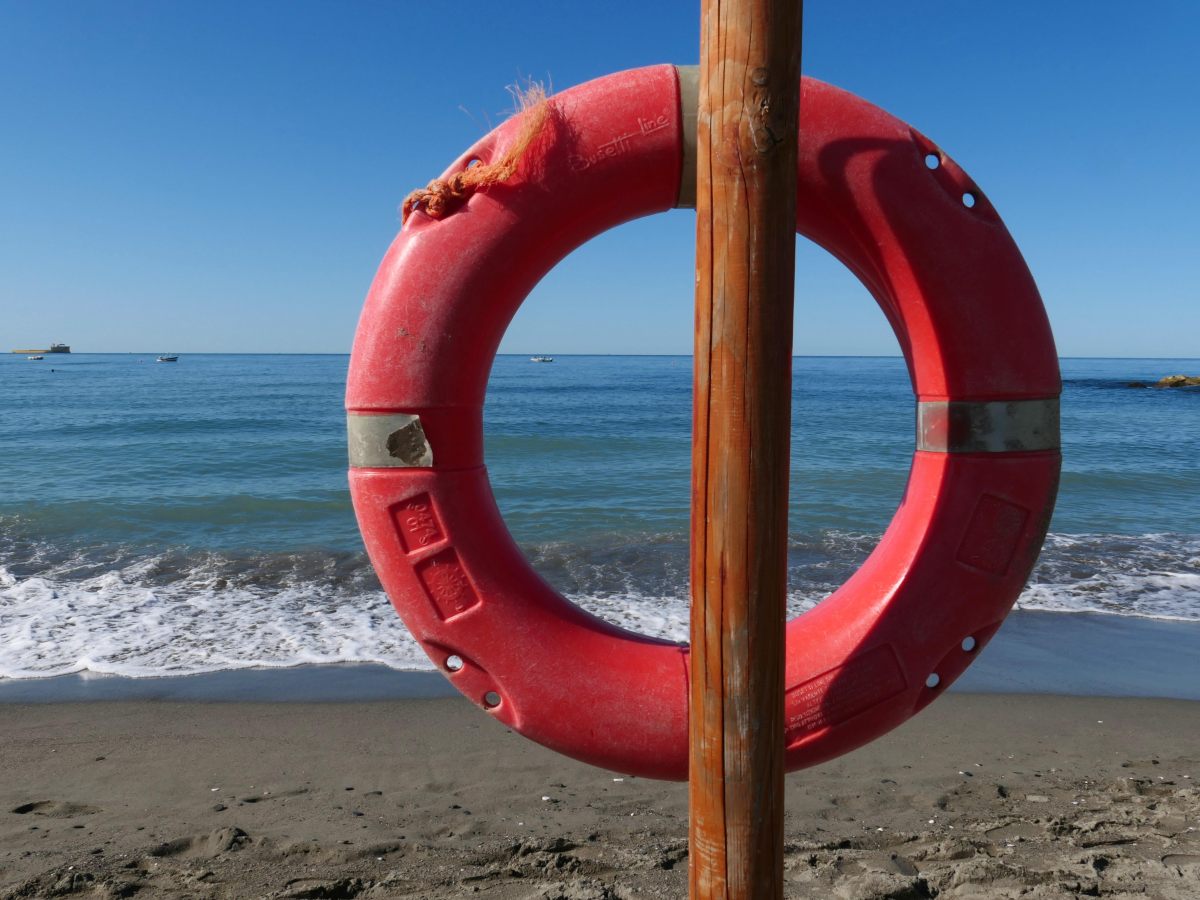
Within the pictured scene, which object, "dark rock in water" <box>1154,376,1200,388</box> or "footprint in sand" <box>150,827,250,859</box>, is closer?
"footprint in sand" <box>150,827,250,859</box>

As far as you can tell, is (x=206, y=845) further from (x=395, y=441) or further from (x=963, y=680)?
(x=963, y=680)

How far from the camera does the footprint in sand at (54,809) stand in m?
3.18

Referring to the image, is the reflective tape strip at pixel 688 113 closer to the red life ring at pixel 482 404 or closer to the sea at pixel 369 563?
the red life ring at pixel 482 404

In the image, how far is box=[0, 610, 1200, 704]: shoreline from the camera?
14.3 feet

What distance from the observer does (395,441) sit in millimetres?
2006

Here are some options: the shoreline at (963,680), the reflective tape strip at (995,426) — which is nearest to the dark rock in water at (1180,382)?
the shoreline at (963,680)

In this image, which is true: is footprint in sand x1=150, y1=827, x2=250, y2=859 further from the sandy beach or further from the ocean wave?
the ocean wave

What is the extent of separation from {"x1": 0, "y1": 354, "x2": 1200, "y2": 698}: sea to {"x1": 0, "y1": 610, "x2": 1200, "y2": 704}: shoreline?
24mm

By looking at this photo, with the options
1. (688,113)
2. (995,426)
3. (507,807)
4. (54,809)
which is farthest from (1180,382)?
(54,809)

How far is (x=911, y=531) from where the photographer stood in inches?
81.0

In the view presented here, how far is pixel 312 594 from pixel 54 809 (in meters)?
3.13

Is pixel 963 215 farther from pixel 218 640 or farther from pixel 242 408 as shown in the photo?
pixel 242 408

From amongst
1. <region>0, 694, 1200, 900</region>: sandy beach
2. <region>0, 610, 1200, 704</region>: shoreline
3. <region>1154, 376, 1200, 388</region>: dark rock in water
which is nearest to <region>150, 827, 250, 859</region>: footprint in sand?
<region>0, 694, 1200, 900</region>: sandy beach

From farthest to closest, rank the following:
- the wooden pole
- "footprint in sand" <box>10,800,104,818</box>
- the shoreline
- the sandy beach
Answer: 1. the shoreline
2. "footprint in sand" <box>10,800,104,818</box>
3. the sandy beach
4. the wooden pole
